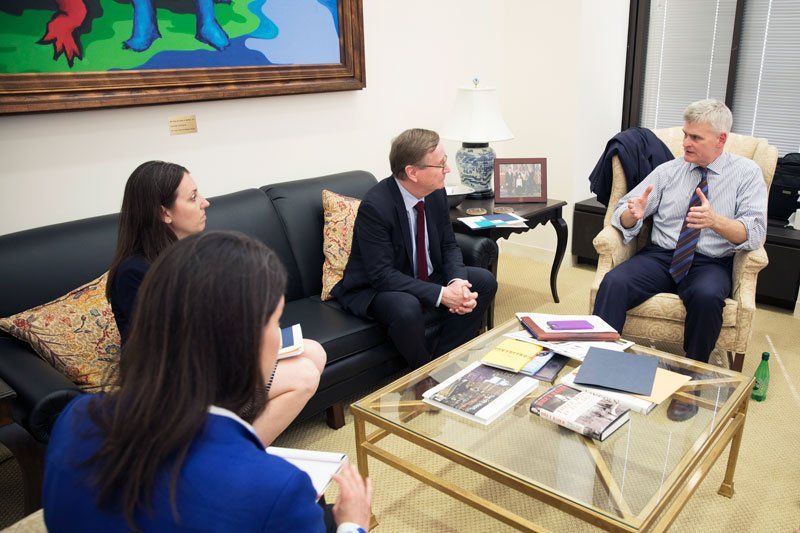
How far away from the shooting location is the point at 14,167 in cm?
223

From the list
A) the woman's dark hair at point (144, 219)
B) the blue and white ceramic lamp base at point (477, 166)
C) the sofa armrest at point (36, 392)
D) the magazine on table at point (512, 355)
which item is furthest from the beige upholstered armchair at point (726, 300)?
the sofa armrest at point (36, 392)

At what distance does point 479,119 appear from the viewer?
3.29 meters

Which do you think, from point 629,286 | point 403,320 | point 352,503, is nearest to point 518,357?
point 403,320

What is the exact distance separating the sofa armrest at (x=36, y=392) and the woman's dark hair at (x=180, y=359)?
0.82 m

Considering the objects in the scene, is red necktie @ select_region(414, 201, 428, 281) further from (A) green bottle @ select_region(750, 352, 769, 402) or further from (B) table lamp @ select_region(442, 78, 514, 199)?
(A) green bottle @ select_region(750, 352, 769, 402)

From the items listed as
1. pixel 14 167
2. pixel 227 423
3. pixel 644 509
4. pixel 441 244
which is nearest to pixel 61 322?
pixel 14 167

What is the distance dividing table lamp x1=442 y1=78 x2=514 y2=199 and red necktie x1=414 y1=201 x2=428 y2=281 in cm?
84

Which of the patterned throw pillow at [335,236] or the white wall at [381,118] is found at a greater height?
the white wall at [381,118]

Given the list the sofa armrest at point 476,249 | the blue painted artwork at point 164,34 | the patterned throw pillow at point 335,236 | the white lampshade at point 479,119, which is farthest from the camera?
the white lampshade at point 479,119

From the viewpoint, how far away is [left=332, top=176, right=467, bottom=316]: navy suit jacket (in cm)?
246

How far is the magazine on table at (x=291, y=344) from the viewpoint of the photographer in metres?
1.96

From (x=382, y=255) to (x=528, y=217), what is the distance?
3.38ft

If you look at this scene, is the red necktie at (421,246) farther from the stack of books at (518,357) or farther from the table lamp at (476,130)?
Answer: the table lamp at (476,130)

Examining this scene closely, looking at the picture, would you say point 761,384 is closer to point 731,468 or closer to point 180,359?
point 731,468
